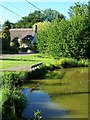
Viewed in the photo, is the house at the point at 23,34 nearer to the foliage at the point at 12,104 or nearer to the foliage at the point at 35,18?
the foliage at the point at 35,18

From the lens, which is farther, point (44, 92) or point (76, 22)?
point (76, 22)

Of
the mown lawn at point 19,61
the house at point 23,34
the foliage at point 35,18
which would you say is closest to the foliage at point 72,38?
the mown lawn at point 19,61

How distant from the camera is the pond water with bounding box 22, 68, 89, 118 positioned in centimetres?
1307

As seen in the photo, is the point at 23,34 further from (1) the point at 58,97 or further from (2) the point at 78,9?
(1) the point at 58,97

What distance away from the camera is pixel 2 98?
33.6 feet

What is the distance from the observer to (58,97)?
16578mm

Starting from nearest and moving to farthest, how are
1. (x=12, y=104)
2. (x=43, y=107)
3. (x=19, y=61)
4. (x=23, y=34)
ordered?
(x=12, y=104) → (x=43, y=107) → (x=19, y=61) → (x=23, y=34)

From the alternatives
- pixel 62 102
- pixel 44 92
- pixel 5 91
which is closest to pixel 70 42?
pixel 44 92

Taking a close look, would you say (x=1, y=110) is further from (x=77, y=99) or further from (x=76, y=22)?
(x=76, y=22)

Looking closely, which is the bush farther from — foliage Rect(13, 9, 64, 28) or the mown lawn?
foliage Rect(13, 9, 64, 28)

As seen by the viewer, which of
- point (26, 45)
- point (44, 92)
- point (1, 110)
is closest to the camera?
point (1, 110)

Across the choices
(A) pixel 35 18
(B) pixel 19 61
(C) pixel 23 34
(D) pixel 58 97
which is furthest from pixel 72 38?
(A) pixel 35 18

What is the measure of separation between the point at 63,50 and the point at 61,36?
167cm

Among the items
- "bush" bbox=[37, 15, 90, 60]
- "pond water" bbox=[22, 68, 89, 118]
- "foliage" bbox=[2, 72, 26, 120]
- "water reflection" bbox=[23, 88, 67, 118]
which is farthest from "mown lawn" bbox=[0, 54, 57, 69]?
"foliage" bbox=[2, 72, 26, 120]
